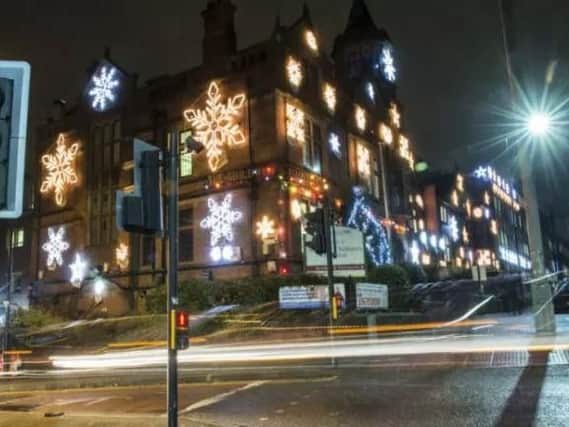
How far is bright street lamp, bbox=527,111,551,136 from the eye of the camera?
51.3 feet

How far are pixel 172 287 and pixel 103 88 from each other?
35.4m

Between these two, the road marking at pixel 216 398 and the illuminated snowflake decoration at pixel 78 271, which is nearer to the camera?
the road marking at pixel 216 398

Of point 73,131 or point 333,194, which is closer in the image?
point 333,194

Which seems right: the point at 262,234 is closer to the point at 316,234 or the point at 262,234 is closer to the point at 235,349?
the point at 235,349

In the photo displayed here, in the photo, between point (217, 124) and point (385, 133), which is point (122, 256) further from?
point (385, 133)

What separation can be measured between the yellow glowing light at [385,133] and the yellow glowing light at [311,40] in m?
11.0

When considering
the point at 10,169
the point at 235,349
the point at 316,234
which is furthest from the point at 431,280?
the point at 10,169

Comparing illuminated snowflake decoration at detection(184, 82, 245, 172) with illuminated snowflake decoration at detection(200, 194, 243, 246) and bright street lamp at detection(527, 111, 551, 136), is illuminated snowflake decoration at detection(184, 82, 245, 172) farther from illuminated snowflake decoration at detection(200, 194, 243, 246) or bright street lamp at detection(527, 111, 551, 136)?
bright street lamp at detection(527, 111, 551, 136)

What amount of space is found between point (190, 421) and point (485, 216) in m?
69.9

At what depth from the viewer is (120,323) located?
29484 mm

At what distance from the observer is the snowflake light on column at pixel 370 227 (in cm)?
3633

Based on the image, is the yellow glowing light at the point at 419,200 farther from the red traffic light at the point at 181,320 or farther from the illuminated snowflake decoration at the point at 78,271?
the red traffic light at the point at 181,320

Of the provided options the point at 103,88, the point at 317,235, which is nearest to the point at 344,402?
the point at 317,235

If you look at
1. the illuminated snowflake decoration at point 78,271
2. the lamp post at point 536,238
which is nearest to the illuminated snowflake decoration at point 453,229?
the illuminated snowflake decoration at point 78,271
